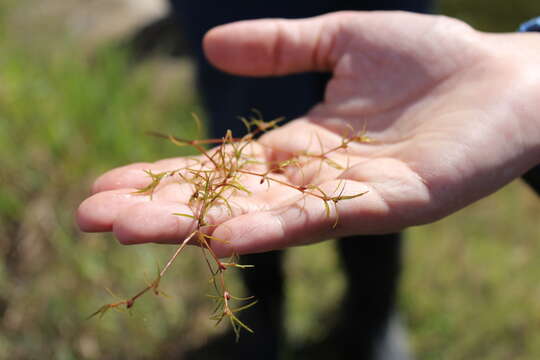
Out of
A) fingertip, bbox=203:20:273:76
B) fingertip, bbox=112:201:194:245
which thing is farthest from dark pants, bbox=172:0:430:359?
fingertip, bbox=112:201:194:245

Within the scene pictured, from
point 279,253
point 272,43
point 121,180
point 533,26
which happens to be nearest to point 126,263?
point 279,253

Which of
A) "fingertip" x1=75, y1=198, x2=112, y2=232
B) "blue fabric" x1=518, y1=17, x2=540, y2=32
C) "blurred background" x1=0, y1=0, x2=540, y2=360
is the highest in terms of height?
"blue fabric" x1=518, y1=17, x2=540, y2=32

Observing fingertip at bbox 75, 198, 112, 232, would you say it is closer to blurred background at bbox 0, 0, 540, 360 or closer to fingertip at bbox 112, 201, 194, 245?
fingertip at bbox 112, 201, 194, 245

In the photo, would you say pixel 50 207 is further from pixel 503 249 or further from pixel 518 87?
pixel 503 249

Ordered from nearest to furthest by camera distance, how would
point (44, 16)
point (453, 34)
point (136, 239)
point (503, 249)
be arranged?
point (136, 239), point (453, 34), point (503, 249), point (44, 16)

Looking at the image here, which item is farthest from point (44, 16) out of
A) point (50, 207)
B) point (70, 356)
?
point (70, 356)

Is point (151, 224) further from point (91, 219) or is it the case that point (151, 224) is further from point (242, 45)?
point (242, 45)

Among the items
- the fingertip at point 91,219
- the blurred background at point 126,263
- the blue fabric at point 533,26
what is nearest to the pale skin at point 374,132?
the fingertip at point 91,219
